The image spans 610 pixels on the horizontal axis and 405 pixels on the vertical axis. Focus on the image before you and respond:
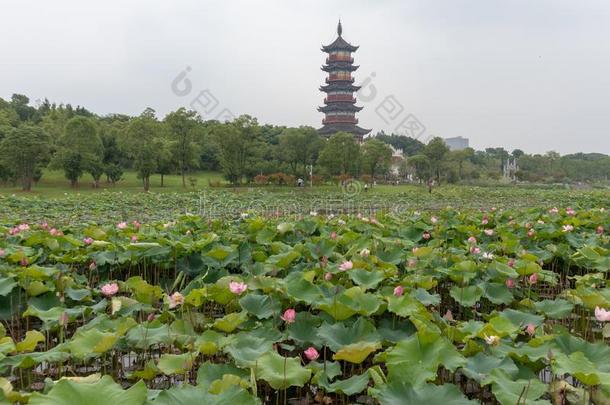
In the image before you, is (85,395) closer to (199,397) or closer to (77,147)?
(199,397)

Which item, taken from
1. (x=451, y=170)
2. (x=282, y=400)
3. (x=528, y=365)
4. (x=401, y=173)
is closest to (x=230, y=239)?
(x=282, y=400)

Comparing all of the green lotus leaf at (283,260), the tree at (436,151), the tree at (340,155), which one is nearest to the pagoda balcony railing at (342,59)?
the tree at (436,151)

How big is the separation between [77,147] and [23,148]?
3.28 m

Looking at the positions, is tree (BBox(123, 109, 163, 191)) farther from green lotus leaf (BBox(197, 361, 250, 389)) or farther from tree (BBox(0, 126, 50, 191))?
green lotus leaf (BBox(197, 361, 250, 389))

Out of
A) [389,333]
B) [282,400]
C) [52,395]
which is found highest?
[52,395]

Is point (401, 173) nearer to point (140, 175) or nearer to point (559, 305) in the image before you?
point (140, 175)

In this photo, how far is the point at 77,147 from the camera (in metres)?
24.8

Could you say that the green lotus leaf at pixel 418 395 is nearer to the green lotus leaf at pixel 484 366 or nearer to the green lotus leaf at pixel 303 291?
the green lotus leaf at pixel 484 366

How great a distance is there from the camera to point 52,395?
1183mm

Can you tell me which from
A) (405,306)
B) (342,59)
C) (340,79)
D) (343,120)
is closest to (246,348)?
Answer: (405,306)

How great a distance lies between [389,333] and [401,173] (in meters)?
46.0

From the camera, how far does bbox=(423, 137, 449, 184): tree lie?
3619cm

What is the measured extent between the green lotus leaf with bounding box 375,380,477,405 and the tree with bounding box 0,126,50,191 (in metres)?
23.9

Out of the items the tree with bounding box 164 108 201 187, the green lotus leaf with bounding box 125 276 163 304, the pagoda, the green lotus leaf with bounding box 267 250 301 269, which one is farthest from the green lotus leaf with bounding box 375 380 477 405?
the pagoda
